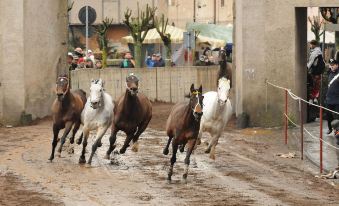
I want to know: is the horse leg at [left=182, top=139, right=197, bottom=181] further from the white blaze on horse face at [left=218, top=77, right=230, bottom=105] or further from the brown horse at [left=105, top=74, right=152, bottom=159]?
the white blaze on horse face at [left=218, top=77, right=230, bottom=105]

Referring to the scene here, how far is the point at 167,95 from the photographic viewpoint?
38312 millimetres

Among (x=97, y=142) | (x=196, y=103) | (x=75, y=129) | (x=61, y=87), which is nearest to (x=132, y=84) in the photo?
(x=97, y=142)

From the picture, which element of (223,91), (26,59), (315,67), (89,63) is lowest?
(223,91)

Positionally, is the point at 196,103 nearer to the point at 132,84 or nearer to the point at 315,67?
the point at 132,84

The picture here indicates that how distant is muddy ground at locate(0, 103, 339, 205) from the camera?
647 inches

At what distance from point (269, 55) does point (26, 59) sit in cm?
726

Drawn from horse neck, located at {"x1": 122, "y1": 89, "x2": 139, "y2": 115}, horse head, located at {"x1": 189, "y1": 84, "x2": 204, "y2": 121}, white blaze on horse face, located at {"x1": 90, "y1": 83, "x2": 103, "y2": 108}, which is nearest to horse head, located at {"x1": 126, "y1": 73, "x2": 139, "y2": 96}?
horse neck, located at {"x1": 122, "y1": 89, "x2": 139, "y2": 115}

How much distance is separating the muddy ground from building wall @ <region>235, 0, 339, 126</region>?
271 cm

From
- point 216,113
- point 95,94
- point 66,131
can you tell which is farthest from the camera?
point 66,131

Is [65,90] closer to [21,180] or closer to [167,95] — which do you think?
[21,180]

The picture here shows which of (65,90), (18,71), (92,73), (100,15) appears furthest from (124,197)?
(100,15)

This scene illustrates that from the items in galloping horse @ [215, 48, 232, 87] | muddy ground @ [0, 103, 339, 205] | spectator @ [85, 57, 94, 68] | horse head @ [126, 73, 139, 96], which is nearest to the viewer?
muddy ground @ [0, 103, 339, 205]

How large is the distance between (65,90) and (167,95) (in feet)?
54.6

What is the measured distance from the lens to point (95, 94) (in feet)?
68.6
